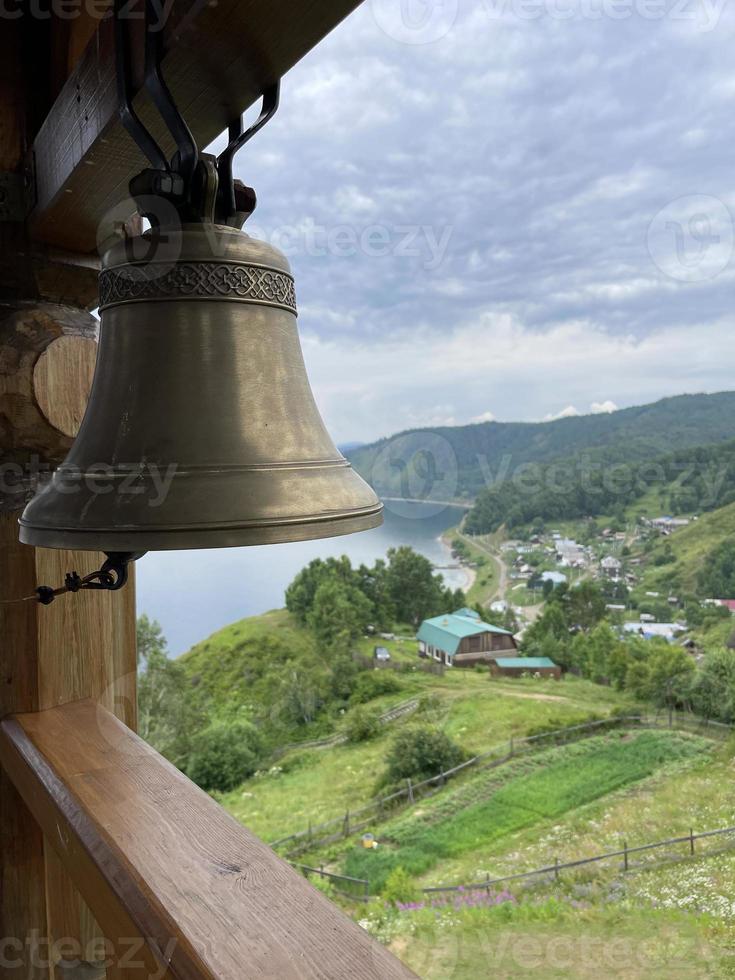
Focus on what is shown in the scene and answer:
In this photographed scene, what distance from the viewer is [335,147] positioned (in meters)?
3.64

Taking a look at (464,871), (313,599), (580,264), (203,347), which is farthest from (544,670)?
(203,347)

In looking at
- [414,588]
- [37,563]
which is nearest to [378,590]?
[414,588]

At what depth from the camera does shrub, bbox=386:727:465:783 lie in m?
4.13

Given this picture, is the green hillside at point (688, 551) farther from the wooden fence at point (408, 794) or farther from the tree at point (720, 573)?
the wooden fence at point (408, 794)

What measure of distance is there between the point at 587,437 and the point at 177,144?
4.18 meters

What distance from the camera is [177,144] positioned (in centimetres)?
59

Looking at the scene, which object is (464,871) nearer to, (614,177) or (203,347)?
(203,347)

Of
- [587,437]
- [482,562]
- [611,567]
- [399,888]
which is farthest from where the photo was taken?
[587,437]

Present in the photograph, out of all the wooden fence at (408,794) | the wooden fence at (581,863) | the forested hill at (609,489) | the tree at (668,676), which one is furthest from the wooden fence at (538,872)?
the forested hill at (609,489)

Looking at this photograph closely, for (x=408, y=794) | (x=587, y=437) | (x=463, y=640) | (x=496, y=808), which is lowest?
(x=408, y=794)

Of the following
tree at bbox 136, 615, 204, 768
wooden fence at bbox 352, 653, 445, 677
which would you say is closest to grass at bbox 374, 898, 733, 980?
wooden fence at bbox 352, 653, 445, 677

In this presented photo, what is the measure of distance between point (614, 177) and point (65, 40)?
14.0ft

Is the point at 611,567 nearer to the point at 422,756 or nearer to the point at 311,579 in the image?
the point at 422,756

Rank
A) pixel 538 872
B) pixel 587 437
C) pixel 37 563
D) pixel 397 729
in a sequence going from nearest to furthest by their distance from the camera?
pixel 37 563 < pixel 538 872 < pixel 587 437 < pixel 397 729
